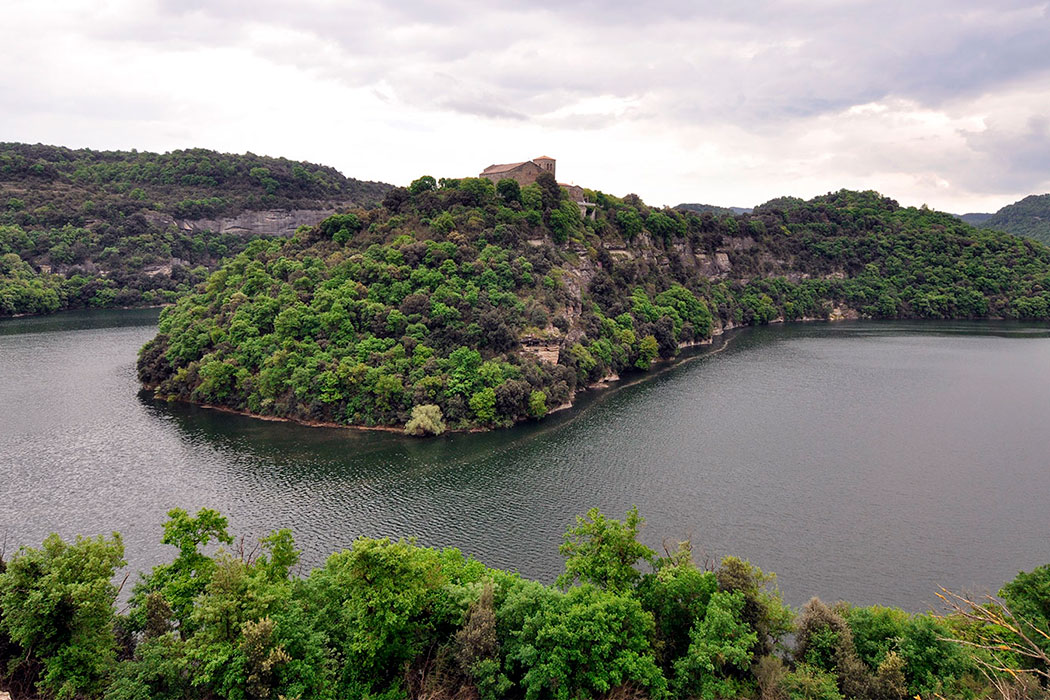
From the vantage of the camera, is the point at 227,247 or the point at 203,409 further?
the point at 227,247

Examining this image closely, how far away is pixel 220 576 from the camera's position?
19.2 metres

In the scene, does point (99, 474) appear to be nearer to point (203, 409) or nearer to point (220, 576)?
point (203, 409)

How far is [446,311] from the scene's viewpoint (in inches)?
2192

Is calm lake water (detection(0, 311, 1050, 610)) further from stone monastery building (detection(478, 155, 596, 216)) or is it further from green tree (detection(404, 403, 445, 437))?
stone monastery building (detection(478, 155, 596, 216))

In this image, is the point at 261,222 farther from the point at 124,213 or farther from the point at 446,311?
the point at 446,311

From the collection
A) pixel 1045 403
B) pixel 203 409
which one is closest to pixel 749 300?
pixel 1045 403

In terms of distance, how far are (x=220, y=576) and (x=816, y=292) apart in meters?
120

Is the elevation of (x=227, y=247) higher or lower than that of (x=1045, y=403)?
higher

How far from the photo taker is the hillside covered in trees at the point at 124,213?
4341 inches

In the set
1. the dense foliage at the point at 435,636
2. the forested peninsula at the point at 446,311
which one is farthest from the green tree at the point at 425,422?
the dense foliage at the point at 435,636

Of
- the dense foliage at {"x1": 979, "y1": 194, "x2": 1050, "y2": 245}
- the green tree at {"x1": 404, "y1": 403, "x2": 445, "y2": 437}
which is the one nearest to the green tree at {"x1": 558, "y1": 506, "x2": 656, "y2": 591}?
the green tree at {"x1": 404, "y1": 403, "x2": 445, "y2": 437}

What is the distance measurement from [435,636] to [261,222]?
147178mm

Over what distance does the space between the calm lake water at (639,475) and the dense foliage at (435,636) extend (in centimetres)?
721

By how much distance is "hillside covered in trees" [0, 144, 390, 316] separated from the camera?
110m
